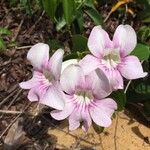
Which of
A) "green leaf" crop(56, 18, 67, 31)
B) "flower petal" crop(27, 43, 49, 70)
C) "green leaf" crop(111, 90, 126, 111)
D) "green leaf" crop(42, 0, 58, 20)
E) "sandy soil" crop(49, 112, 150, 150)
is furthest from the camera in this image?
"green leaf" crop(56, 18, 67, 31)

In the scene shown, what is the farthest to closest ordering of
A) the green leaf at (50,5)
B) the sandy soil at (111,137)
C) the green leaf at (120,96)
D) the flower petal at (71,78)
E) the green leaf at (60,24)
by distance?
the green leaf at (60,24) < the sandy soil at (111,137) < the green leaf at (50,5) < the green leaf at (120,96) < the flower petal at (71,78)

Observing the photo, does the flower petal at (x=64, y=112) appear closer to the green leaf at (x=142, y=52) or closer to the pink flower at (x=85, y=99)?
the pink flower at (x=85, y=99)

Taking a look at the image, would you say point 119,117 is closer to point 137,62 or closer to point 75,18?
point 75,18

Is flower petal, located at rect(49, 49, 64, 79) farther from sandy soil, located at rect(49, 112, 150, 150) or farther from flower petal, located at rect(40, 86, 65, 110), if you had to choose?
sandy soil, located at rect(49, 112, 150, 150)

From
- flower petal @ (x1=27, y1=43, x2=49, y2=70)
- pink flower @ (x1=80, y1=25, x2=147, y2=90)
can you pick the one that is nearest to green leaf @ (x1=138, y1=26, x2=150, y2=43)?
pink flower @ (x1=80, y1=25, x2=147, y2=90)

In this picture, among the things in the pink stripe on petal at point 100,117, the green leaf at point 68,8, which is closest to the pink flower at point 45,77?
the pink stripe on petal at point 100,117

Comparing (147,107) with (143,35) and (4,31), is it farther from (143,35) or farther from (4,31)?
(4,31)

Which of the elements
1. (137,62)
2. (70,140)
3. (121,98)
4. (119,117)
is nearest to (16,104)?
(70,140)

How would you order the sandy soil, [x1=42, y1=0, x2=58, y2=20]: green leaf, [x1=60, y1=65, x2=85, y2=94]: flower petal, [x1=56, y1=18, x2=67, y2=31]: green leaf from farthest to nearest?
[x1=56, y1=18, x2=67, y2=31]: green leaf
the sandy soil
[x1=42, y1=0, x2=58, y2=20]: green leaf
[x1=60, y1=65, x2=85, y2=94]: flower petal
